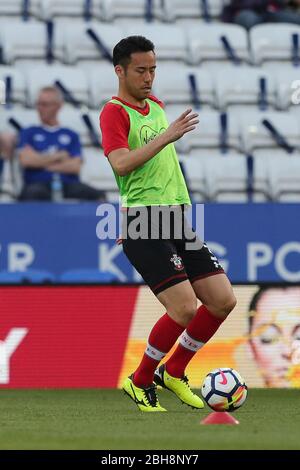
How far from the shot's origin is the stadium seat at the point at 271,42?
1302 centimetres

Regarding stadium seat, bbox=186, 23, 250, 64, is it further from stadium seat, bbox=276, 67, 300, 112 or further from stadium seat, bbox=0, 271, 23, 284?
stadium seat, bbox=0, 271, 23, 284

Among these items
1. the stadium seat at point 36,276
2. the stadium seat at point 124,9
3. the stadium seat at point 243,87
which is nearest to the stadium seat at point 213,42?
the stadium seat at point 243,87

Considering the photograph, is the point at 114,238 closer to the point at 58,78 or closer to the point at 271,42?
the point at 58,78

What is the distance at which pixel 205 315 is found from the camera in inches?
291

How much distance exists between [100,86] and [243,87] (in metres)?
1.43

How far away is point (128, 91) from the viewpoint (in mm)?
7352

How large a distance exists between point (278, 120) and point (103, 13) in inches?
89.4

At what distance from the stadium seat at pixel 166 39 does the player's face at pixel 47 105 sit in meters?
1.91

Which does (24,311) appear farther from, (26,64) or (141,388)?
(26,64)

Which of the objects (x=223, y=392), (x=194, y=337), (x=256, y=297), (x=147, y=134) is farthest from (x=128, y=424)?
(x=256, y=297)

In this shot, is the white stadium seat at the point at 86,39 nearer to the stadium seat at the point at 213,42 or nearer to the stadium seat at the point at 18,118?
the stadium seat at the point at 213,42

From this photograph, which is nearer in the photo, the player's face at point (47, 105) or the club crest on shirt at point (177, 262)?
the club crest on shirt at point (177, 262)

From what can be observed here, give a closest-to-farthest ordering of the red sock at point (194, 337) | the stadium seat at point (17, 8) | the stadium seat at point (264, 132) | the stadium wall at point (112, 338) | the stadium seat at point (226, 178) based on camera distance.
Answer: the red sock at point (194, 337) < the stadium wall at point (112, 338) < the stadium seat at point (226, 178) < the stadium seat at point (264, 132) < the stadium seat at point (17, 8)
